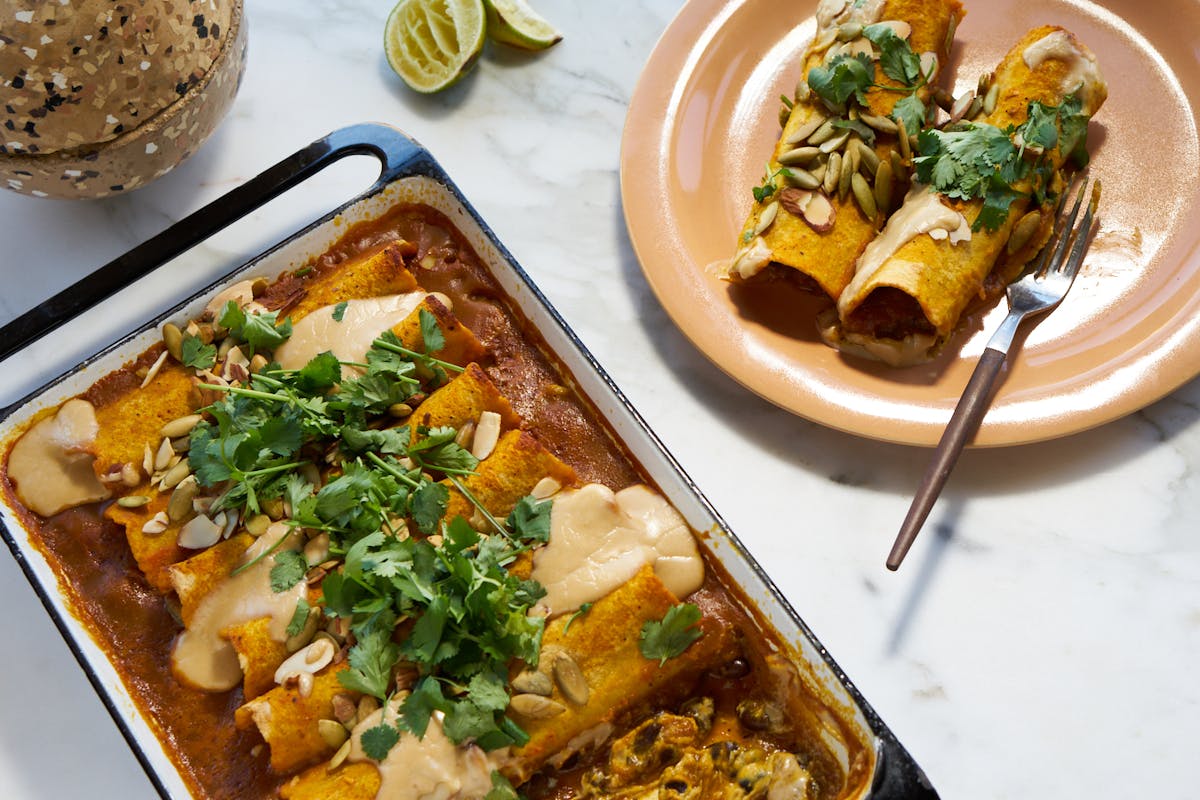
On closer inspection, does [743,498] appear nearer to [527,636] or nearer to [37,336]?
[527,636]

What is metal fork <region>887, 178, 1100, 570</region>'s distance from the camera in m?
2.43

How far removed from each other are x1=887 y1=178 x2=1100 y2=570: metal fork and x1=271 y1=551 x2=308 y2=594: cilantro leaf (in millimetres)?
1272

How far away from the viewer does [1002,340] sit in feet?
8.34

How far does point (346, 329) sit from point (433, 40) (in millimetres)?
1072

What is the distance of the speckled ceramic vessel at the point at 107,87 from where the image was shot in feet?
7.93

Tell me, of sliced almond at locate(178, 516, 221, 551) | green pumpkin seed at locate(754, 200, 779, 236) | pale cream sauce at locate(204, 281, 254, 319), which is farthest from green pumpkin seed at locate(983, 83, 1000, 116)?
sliced almond at locate(178, 516, 221, 551)

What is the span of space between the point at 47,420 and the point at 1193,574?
2.67m

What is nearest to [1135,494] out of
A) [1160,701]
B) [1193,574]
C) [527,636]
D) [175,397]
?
[1193,574]

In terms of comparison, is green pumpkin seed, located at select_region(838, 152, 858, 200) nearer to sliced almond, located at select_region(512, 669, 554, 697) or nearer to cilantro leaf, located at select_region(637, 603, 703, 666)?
cilantro leaf, located at select_region(637, 603, 703, 666)

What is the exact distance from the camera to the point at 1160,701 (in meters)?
2.53

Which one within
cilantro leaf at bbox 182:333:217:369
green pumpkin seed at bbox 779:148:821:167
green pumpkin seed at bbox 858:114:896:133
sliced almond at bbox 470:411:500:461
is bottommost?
sliced almond at bbox 470:411:500:461

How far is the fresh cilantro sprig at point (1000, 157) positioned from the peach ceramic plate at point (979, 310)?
0.70 feet

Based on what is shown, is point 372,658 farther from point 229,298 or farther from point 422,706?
point 229,298

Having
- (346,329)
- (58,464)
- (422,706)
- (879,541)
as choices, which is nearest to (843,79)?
(879,541)
